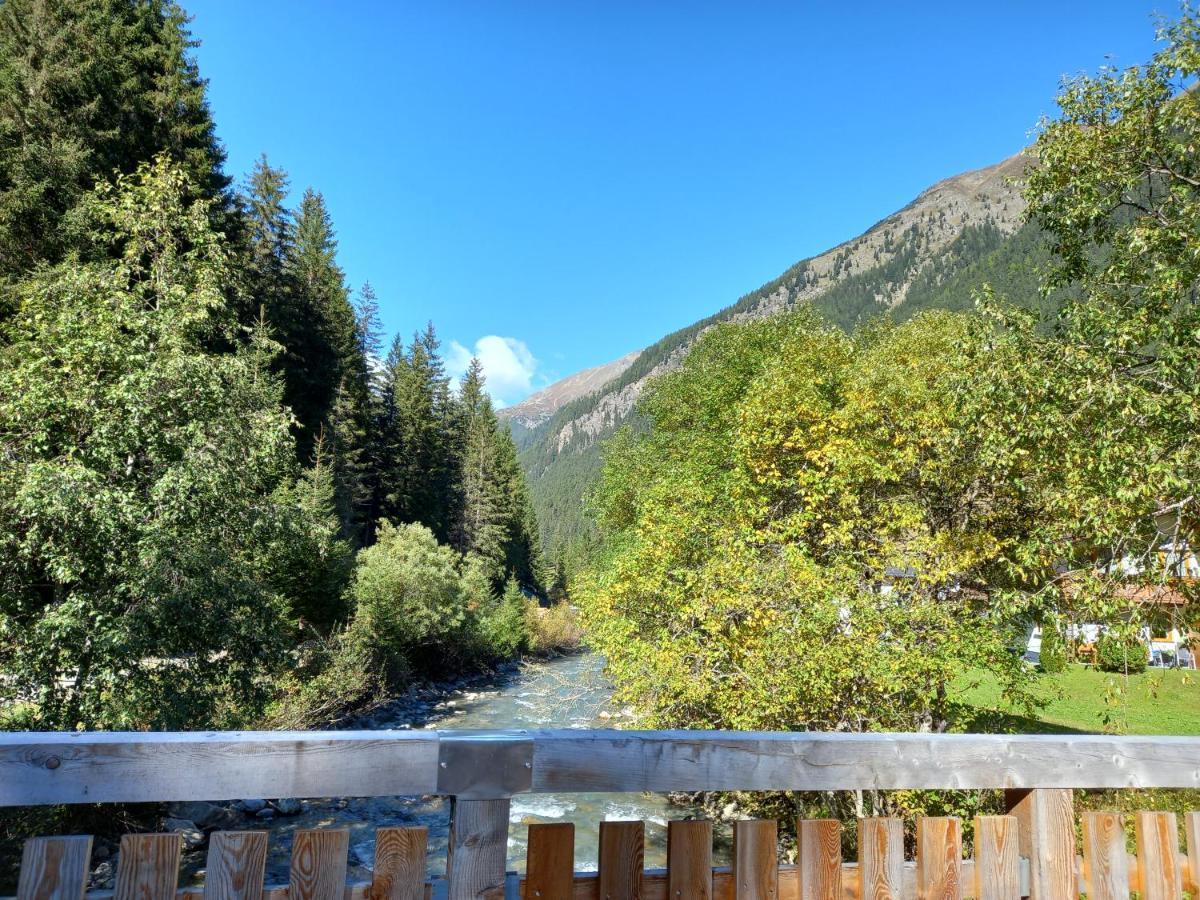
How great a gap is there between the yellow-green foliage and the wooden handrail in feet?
17.7

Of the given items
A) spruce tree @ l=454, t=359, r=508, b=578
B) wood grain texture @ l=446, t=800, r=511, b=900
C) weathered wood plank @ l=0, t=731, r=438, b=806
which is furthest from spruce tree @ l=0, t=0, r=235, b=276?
spruce tree @ l=454, t=359, r=508, b=578

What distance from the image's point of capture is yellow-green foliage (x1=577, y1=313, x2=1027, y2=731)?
308 inches

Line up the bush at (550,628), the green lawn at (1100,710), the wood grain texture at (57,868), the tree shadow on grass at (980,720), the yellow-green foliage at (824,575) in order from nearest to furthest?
1. the wood grain texture at (57,868)
2. the yellow-green foliage at (824,575)
3. the tree shadow on grass at (980,720)
4. the green lawn at (1100,710)
5. the bush at (550,628)

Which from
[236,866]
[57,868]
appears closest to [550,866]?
[236,866]

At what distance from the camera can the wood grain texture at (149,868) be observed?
1.70 metres

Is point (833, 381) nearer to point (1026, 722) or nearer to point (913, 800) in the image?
point (1026, 722)

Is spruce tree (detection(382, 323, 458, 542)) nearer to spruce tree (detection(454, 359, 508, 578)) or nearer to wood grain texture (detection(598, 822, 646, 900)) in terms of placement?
spruce tree (detection(454, 359, 508, 578))

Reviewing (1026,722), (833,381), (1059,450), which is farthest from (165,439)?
(1026,722)

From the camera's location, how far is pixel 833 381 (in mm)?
16312

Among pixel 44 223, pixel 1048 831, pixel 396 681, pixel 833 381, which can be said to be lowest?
pixel 396 681

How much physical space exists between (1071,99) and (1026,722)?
10.7 meters

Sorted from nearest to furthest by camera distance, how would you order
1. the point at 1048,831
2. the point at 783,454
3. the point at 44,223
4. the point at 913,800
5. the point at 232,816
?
1. the point at 1048,831
2. the point at 913,800
3. the point at 232,816
4. the point at 783,454
5. the point at 44,223

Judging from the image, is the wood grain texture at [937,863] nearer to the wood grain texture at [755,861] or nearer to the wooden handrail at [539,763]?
the wooden handrail at [539,763]

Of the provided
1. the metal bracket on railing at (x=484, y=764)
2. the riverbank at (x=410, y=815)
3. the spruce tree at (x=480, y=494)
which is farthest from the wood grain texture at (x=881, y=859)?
the spruce tree at (x=480, y=494)
